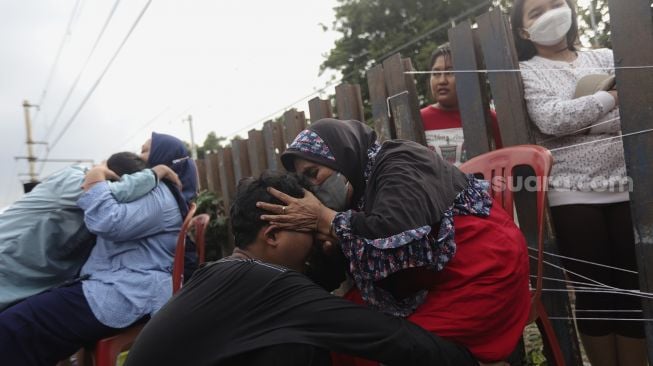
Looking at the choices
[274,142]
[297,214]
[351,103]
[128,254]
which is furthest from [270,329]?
[274,142]

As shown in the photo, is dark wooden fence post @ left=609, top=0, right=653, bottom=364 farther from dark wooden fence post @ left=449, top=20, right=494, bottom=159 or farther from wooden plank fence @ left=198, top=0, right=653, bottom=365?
dark wooden fence post @ left=449, top=20, right=494, bottom=159

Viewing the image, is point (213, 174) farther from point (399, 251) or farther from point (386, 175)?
point (399, 251)

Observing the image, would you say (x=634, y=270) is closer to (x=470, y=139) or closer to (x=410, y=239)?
(x=470, y=139)

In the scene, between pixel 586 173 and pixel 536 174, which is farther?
pixel 586 173

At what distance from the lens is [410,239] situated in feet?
4.42

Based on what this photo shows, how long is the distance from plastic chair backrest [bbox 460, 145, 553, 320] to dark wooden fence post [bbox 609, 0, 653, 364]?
0.30m

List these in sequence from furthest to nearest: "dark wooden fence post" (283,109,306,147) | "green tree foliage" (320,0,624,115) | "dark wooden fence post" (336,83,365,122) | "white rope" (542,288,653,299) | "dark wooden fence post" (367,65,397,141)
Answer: "green tree foliage" (320,0,624,115) → "dark wooden fence post" (283,109,306,147) → "dark wooden fence post" (336,83,365,122) → "dark wooden fence post" (367,65,397,141) → "white rope" (542,288,653,299)

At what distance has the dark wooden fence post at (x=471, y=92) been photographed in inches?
90.0

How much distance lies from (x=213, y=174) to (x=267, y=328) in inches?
170

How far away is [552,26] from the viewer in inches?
84.8

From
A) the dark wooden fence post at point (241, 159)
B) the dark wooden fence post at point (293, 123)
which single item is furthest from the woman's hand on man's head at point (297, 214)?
the dark wooden fence post at point (241, 159)

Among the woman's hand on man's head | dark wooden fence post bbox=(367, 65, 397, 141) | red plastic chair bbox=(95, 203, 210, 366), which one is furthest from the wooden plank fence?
red plastic chair bbox=(95, 203, 210, 366)

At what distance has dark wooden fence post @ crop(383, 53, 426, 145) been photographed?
2.62 meters

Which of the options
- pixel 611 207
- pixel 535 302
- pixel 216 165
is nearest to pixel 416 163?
pixel 535 302
